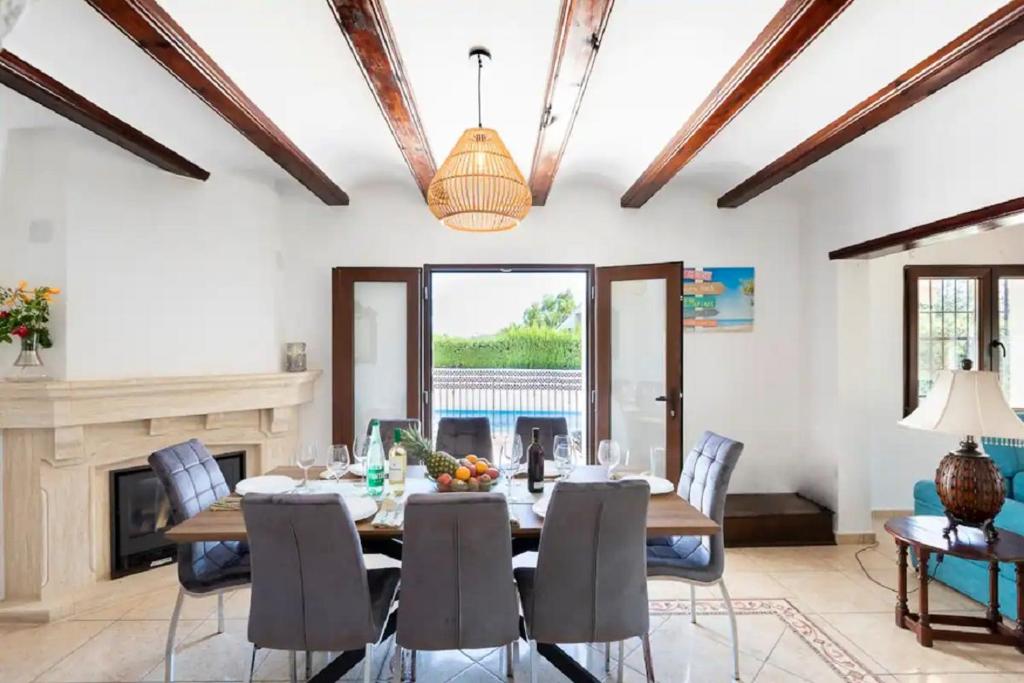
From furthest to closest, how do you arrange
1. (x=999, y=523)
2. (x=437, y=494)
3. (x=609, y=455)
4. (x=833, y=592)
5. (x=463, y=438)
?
(x=463, y=438) < (x=833, y=592) < (x=999, y=523) < (x=609, y=455) < (x=437, y=494)

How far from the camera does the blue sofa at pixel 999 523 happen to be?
102 inches

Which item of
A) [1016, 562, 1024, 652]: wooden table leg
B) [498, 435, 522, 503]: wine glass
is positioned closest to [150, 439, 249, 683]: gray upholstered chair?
[498, 435, 522, 503]: wine glass

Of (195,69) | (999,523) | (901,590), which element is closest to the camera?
(195,69)

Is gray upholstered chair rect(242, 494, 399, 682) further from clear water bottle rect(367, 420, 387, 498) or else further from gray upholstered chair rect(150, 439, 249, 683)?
clear water bottle rect(367, 420, 387, 498)

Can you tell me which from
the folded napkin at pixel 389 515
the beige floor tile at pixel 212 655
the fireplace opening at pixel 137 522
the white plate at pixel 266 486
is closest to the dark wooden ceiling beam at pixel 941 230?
the folded napkin at pixel 389 515

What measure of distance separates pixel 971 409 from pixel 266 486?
294cm

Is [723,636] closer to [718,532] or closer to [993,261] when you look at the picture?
[718,532]

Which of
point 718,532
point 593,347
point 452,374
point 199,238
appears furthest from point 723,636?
point 452,374

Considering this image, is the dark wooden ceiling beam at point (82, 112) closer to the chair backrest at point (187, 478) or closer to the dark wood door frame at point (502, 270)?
the chair backrest at point (187, 478)

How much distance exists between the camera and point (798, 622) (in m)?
2.71

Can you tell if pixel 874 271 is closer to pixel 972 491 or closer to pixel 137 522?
pixel 972 491

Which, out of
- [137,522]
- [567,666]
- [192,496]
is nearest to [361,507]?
[192,496]

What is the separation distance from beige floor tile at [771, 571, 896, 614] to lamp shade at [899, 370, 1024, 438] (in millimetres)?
1071

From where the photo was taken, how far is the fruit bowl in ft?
7.14
